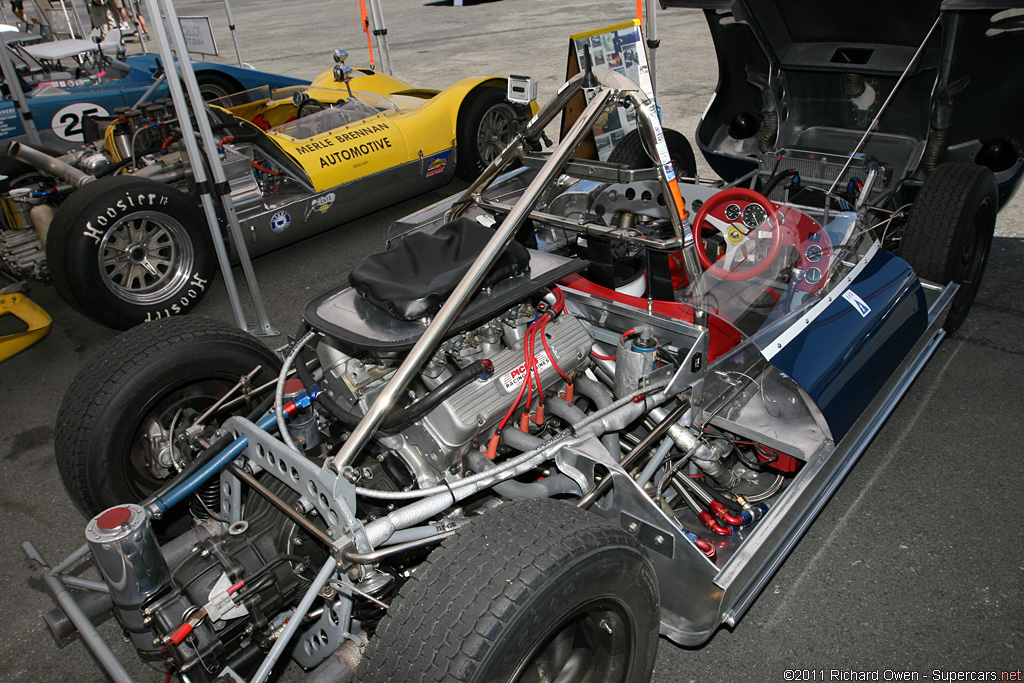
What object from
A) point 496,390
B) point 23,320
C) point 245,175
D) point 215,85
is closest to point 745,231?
point 496,390

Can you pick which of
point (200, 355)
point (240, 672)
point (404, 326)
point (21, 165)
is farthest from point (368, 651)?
point (21, 165)

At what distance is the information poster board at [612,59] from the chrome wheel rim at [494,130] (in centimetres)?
150

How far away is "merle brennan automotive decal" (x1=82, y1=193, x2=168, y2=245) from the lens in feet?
14.8

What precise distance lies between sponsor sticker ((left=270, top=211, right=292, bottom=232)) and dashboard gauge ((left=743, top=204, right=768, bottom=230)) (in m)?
3.50

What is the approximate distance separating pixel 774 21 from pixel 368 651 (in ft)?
15.4

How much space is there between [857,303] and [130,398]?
110 inches

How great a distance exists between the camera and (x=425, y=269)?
2379 mm

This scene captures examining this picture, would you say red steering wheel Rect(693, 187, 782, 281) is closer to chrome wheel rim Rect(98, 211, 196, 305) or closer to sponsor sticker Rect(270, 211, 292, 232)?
sponsor sticker Rect(270, 211, 292, 232)

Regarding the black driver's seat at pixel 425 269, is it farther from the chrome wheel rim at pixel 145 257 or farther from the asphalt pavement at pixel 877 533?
the chrome wheel rim at pixel 145 257

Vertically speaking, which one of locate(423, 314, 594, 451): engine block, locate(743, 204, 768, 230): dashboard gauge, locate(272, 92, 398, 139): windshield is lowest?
locate(423, 314, 594, 451): engine block

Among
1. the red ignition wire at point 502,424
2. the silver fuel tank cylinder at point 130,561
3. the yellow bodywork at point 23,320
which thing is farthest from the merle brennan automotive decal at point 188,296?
the red ignition wire at point 502,424

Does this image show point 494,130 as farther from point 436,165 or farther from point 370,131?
point 370,131

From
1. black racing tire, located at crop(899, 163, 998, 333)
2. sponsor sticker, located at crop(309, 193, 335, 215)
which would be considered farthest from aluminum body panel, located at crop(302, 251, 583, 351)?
sponsor sticker, located at crop(309, 193, 335, 215)

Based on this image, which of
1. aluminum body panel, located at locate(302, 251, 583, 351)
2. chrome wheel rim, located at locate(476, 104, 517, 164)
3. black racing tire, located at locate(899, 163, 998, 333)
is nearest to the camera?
aluminum body panel, located at locate(302, 251, 583, 351)
